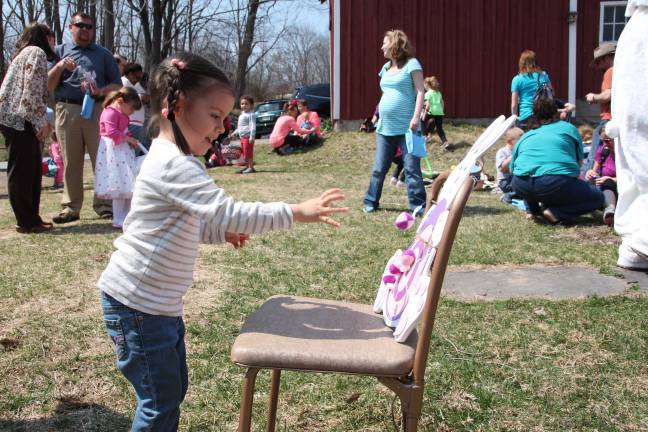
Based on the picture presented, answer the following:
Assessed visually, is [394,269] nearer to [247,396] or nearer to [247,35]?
[247,396]

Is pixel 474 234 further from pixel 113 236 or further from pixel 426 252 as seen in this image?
pixel 426 252

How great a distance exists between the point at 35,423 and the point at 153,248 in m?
1.10

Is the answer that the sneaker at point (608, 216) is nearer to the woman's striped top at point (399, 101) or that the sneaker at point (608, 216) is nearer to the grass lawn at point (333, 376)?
the grass lawn at point (333, 376)

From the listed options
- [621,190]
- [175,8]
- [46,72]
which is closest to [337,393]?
[621,190]

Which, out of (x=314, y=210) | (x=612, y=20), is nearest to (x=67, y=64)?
(x=314, y=210)

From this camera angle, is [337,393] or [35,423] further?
[337,393]

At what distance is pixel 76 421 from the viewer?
2.61 metres

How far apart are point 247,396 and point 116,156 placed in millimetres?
4917

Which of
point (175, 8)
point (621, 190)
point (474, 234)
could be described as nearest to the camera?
point (621, 190)

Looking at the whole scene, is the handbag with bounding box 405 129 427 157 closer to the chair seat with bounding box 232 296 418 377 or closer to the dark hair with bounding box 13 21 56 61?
the dark hair with bounding box 13 21 56 61

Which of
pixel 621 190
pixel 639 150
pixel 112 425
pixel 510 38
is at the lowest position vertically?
pixel 112 425

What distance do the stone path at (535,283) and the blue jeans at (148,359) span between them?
2.35 m

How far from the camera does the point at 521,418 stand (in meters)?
2.58

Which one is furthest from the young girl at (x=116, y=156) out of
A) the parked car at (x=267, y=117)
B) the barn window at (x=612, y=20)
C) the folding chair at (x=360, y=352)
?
the parked car at (x=267, y=117)
